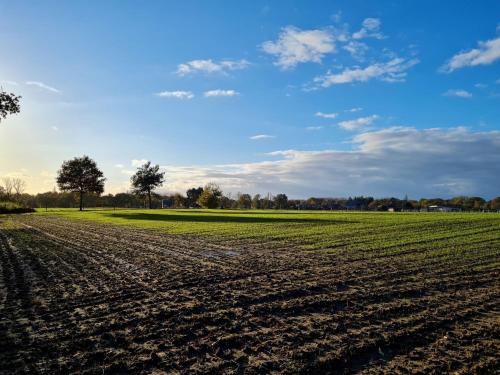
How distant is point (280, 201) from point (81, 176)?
63.8 m

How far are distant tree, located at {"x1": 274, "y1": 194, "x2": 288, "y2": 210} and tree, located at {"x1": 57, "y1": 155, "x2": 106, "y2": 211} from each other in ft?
179

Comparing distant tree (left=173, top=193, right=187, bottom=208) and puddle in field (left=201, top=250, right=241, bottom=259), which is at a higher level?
distant tree (left=173, top=193, right=187, bottom=208)

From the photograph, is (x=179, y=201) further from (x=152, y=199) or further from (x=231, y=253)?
(x=231, y=253)

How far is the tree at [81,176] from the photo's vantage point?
7912 centimetres

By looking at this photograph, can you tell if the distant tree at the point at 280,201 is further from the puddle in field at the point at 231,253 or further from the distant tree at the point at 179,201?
the puddle in field at the point at 231,253

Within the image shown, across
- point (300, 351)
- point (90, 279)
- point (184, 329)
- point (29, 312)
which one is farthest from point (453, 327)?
point (90, 279)

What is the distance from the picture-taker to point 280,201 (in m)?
124

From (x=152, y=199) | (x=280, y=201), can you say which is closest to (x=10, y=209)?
(x=152, y=199)

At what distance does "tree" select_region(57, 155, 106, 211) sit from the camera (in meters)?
79.1

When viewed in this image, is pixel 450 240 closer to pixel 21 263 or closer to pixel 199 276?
pixel 199 276

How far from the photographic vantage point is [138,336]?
269 inches

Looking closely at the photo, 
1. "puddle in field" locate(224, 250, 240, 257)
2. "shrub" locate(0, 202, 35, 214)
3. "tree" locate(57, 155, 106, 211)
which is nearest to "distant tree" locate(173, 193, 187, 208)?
"tree" locate(57, 155, 106, 211)

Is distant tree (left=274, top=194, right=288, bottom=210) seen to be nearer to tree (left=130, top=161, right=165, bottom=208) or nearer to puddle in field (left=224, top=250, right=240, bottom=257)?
tree (left=130, top=161, right=165, bottom=208)

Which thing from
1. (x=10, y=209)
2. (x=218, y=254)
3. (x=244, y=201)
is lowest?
(x=218, y=254)
